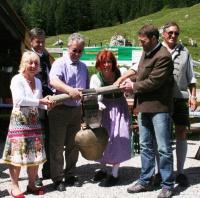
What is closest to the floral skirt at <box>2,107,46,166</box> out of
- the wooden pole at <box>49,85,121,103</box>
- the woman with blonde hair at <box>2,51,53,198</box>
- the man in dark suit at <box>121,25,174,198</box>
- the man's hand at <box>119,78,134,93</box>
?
the woman with blonde hair at <box>2,51,53,198</box>

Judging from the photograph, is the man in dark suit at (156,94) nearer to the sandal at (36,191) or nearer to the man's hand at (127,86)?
the man's hand at (127,86)

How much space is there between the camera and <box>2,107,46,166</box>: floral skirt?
5.58m

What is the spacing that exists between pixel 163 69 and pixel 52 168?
1.83 metres

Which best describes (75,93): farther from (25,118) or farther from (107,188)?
(107,188)

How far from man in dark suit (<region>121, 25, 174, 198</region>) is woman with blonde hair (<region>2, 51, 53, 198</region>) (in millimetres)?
1021

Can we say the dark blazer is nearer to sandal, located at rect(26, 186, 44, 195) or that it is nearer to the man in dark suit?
the man in dark suit

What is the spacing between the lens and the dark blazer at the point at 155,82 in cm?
545

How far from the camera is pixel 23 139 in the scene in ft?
18.3

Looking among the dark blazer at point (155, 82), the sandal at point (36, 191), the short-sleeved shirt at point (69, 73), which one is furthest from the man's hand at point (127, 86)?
the sandal at point (36, 191)

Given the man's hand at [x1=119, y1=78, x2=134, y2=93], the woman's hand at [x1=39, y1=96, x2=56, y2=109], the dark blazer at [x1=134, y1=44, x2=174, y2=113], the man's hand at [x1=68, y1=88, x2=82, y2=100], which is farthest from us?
the man's hand at [x1=119, y1=78, x2=134, y2=93]

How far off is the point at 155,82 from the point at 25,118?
1.46 metres

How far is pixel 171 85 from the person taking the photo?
5617mm

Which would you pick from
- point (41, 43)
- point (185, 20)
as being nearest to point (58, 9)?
point (185, 20)

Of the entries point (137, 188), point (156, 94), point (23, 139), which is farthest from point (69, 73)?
point (137, 188)
